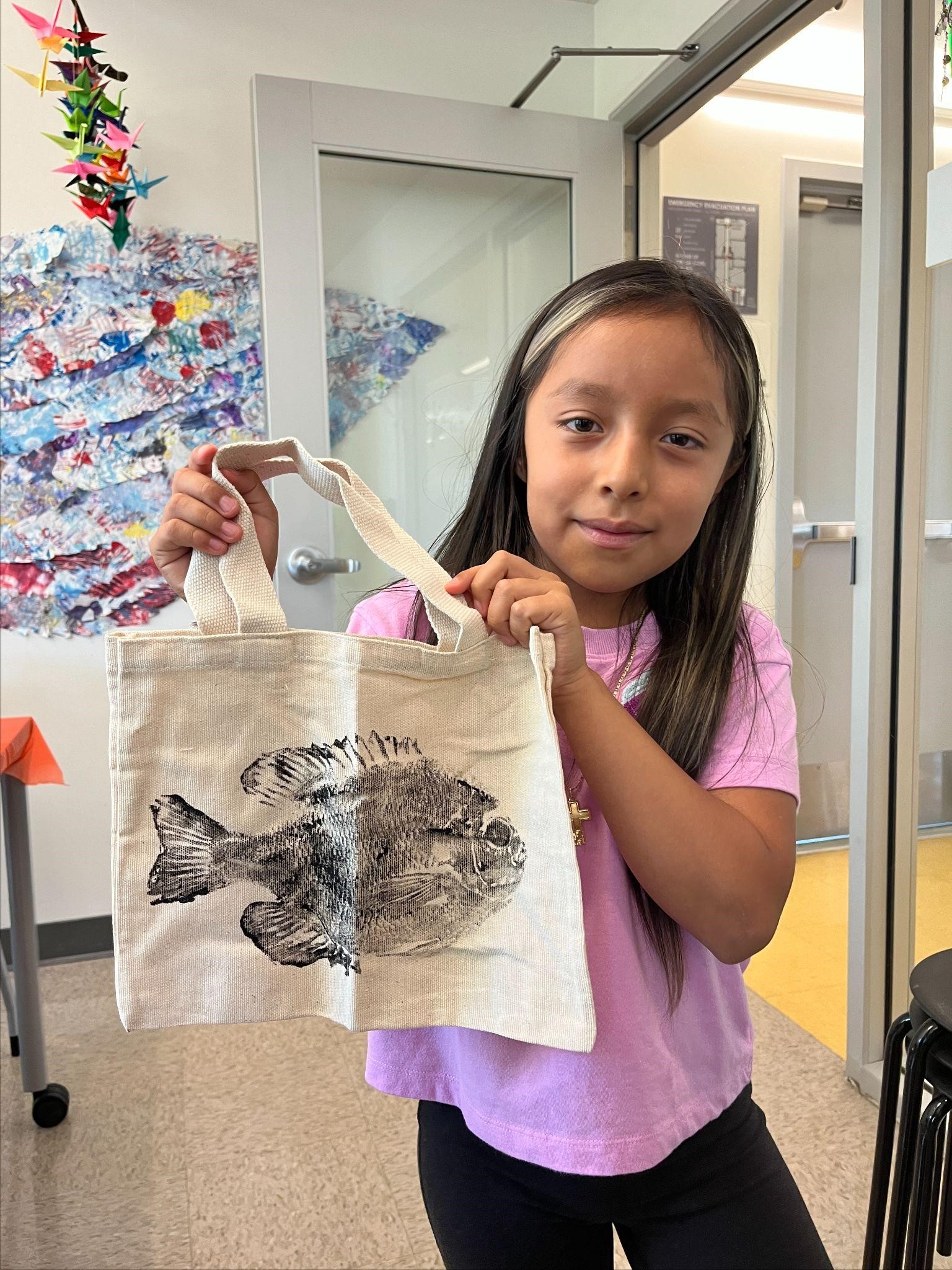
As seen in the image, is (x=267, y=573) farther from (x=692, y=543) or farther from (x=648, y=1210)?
(x=648, y=1210)

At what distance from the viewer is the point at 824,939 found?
2580 millimetres

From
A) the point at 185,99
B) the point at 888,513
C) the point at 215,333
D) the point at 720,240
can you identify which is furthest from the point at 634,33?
the point at 888,513

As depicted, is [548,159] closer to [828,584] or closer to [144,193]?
[144,193]

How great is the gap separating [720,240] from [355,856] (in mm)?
2981

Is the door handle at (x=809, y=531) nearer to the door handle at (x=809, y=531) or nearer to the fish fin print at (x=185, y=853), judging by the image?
the door handle at (x=809, y=531)

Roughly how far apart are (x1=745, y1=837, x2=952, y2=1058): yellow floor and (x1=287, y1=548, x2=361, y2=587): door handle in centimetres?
131

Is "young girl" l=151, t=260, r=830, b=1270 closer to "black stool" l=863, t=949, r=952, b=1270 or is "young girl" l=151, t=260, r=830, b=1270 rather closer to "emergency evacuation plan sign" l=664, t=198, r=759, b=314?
"black stool" l=863, t=949, r=952, b=1270

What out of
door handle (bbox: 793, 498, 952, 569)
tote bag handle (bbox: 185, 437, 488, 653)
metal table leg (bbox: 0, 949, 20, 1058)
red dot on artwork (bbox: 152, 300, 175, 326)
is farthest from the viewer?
door handle (bbox: 793, 498, 952, 569)

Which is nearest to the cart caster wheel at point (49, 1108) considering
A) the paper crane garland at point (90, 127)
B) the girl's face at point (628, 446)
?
the girl's face at point (628, 446)

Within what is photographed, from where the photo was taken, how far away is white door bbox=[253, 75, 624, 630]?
83.5 inches

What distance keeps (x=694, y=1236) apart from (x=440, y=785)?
0.39 metres

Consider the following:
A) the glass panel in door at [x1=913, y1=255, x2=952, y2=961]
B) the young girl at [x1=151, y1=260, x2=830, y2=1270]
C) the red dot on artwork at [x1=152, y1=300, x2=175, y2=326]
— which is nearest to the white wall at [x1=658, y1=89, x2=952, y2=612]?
the glass panel in door at [x1=913, y1=255, x2=952, y2=961]

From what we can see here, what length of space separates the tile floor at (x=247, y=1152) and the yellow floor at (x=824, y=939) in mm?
135

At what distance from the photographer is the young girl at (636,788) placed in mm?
612
